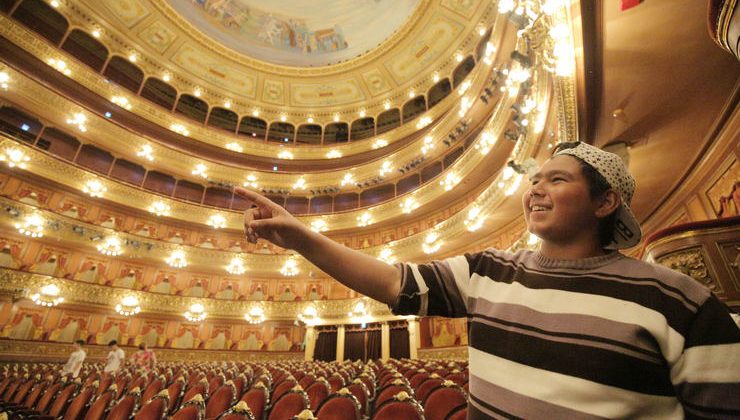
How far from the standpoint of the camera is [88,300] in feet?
37.2

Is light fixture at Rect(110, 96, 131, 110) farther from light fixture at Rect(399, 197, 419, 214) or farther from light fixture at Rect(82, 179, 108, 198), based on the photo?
light fixture at Rect(399, 197, 419, 214)

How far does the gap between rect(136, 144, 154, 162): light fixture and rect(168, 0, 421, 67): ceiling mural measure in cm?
711

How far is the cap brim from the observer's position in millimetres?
896

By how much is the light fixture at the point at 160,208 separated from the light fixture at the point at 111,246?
196cm

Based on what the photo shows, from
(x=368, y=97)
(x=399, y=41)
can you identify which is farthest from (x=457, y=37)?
(x=368, y=97)

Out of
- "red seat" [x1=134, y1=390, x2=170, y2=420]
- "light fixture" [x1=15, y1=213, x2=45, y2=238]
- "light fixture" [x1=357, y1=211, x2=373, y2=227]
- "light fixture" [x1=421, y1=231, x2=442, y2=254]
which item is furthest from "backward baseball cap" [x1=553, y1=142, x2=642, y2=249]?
"light fixture" [x1=15, y1=213, x2=45, y2=238]

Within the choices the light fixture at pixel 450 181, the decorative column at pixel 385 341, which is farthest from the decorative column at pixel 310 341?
the light fixture at pixel 450 181

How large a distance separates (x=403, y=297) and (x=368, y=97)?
1998 centimetres

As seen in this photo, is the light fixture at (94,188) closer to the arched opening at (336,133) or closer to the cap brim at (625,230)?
the arched opening at (336,133)

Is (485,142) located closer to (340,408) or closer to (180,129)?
(340,408)

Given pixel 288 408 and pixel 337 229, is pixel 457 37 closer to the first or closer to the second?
pixel 337 229

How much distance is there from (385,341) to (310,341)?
3244 mm

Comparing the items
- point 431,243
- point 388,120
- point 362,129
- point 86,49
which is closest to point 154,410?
point 431,243

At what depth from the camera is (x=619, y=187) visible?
0.91 meters
